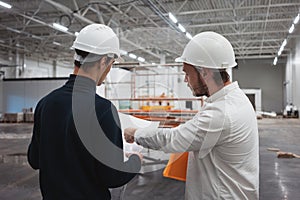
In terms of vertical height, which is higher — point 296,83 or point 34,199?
point 296,83

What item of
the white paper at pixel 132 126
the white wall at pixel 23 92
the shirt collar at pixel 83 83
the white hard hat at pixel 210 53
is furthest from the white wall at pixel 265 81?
the shirt collar at pixel 83 83

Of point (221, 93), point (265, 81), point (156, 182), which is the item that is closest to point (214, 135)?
point (221, 93)

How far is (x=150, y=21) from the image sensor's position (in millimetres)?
11633

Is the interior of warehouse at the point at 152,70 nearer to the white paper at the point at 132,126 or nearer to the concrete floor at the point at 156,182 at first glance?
the concrete floor at the point at 156,182

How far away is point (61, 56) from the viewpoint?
19312mm

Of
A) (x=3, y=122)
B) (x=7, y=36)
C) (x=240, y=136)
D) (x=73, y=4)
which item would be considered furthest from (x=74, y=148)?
(x=7, y=36)

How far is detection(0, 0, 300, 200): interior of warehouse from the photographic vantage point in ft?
14.0

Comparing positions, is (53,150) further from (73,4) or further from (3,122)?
(3,122)

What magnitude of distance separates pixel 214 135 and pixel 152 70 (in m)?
9.26

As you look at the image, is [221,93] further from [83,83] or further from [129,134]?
[83,83]

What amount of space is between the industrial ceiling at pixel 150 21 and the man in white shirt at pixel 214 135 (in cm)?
693

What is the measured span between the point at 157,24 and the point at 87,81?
1131 cm

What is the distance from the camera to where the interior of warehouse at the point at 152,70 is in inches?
168

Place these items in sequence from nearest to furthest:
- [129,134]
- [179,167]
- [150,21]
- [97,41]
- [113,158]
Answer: [113,158], [97,41], [129,134], [179,167], [150,21]
